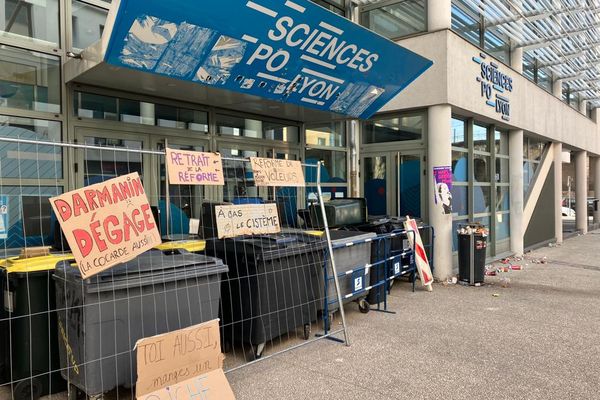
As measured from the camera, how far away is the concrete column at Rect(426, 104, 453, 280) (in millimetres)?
7984

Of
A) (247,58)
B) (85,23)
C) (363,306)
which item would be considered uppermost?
(85,23)

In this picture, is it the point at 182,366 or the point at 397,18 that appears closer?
the point at 182,366

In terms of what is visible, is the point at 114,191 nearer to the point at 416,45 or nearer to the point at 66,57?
the point at 66,57

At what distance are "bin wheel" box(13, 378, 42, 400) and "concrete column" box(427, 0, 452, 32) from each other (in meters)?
7.88

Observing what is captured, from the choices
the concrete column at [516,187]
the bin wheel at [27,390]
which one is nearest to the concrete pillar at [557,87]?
the concrete column at [516,187]

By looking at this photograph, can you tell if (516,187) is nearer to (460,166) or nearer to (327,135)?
(460,166)

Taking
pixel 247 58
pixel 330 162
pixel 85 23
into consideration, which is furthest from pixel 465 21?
pixel 85 23

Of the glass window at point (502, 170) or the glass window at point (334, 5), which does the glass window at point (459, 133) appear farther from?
the glass window at point (334, 5)

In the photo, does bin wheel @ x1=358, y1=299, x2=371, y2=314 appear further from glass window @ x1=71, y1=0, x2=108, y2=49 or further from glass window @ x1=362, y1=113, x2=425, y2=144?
glass window @ x1=71, y1=0, x2=108, y2=49

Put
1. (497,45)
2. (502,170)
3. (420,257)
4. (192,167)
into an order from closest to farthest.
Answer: (192,167)
(420,257)
(497,45)
(502,170)

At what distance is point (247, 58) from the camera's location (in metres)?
5.25

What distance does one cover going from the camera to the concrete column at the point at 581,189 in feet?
56.9

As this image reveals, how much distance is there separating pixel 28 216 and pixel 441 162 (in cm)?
Answer: 643

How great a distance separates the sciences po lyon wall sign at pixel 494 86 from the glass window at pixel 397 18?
1346 mm
